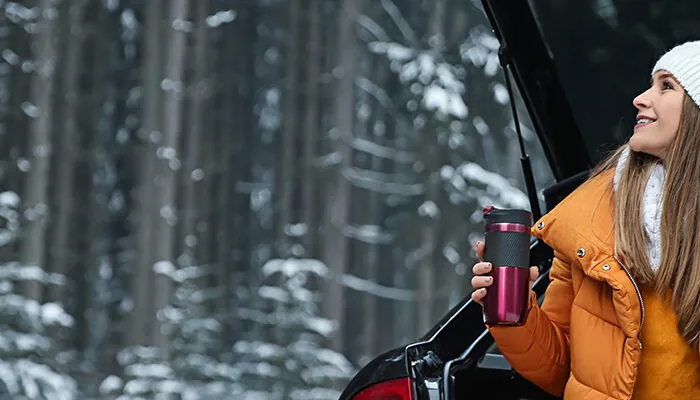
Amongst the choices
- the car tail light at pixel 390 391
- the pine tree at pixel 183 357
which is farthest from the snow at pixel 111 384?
the car tail light at pixel 390 391

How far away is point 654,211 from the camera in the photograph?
1.54 metres

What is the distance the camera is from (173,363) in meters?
4.18

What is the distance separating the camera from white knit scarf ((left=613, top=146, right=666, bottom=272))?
152 cm

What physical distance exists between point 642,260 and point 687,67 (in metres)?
0.34

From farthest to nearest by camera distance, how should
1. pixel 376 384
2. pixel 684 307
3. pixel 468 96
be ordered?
pixel 468 96 → pixel 376 384 → pixel 684 307

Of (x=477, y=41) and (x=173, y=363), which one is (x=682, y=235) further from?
(x=173, y=363)

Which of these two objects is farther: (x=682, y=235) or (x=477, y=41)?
(x=477, y=41)

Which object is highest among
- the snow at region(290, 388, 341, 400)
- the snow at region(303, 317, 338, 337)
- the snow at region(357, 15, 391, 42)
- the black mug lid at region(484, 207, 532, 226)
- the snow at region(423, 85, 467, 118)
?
the snow at region(357, 15, 391, 42)

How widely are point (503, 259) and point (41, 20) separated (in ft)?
10.9

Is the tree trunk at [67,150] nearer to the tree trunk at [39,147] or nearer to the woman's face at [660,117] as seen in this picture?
the tree trunk at [39,147]

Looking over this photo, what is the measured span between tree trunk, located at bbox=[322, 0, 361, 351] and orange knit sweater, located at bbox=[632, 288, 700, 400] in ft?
8.73

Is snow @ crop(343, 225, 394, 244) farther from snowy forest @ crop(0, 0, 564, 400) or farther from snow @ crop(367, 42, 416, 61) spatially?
snow @ crop(367, 42, 416, 61)

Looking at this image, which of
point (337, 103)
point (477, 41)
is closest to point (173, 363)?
point (337, 103)

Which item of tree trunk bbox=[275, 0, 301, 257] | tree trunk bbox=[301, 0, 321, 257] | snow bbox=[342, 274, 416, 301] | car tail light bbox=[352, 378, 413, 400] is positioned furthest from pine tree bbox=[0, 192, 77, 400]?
car tail light bbox=[352, 378, 413, 400]
